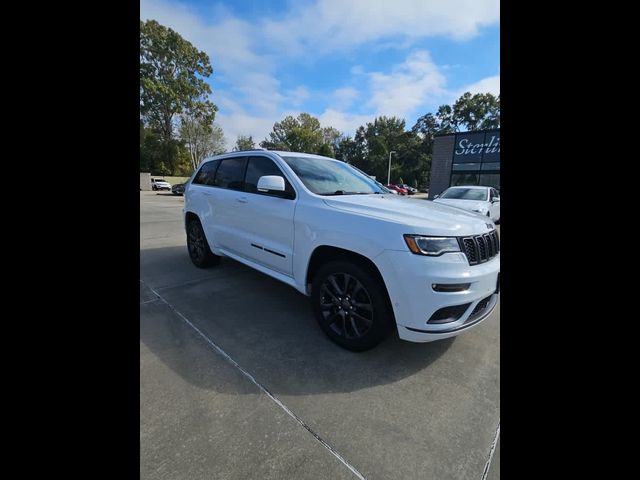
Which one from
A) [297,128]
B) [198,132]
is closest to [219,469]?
[198,132]

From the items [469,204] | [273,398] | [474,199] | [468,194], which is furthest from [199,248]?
[468,194]

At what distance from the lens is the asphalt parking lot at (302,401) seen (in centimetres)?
163

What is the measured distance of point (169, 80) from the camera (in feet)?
117

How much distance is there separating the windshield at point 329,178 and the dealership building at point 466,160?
17105 millimetres

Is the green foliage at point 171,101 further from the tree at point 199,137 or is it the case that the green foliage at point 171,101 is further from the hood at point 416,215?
the hood at point 416,215

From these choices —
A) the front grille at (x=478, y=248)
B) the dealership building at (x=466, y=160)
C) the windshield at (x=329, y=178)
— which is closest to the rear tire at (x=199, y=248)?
the windshield at (x=329, y=178)

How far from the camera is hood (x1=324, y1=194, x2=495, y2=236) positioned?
220 cm

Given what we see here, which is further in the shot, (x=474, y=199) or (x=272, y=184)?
(x=474, y=199)

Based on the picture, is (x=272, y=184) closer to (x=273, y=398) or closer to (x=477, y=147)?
(x=273, y=398)

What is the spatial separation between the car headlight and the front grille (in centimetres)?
17

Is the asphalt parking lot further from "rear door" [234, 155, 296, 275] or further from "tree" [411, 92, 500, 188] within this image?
"tree" [411, 92, 500, 188]

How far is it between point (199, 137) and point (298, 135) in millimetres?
17049
